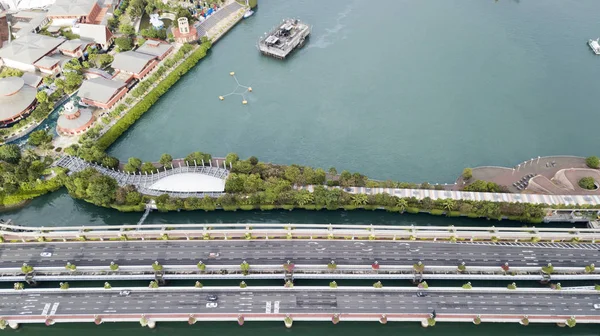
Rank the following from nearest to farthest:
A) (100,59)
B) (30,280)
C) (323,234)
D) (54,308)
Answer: (54,308) → (30,280) → (323,234) → (100,59)

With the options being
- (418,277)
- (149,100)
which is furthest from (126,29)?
(418,277)

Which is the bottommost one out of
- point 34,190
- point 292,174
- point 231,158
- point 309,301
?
point 34,190

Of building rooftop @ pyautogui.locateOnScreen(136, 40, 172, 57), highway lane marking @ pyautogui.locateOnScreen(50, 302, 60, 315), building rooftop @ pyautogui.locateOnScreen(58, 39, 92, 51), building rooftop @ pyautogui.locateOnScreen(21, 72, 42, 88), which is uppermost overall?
building rooftop @ pyautogui.locateOnScreen(58, 39, 92, 51)

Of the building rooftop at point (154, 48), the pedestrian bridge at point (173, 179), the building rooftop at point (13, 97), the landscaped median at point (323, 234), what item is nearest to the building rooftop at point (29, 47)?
the building rooftop at point (13, 97)

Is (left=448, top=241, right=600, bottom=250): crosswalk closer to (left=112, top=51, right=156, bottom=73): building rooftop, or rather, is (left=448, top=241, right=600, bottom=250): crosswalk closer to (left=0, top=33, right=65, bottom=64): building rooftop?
(left=112, top=51, right=156, bottom=73): building rooftop

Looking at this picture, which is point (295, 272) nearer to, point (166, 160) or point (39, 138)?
point (166, 160)

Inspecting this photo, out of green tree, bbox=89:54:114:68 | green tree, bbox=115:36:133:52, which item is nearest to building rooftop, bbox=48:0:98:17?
green tree, bbox=115:36:133:52

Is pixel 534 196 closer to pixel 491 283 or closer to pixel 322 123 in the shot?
pixel 491 283
